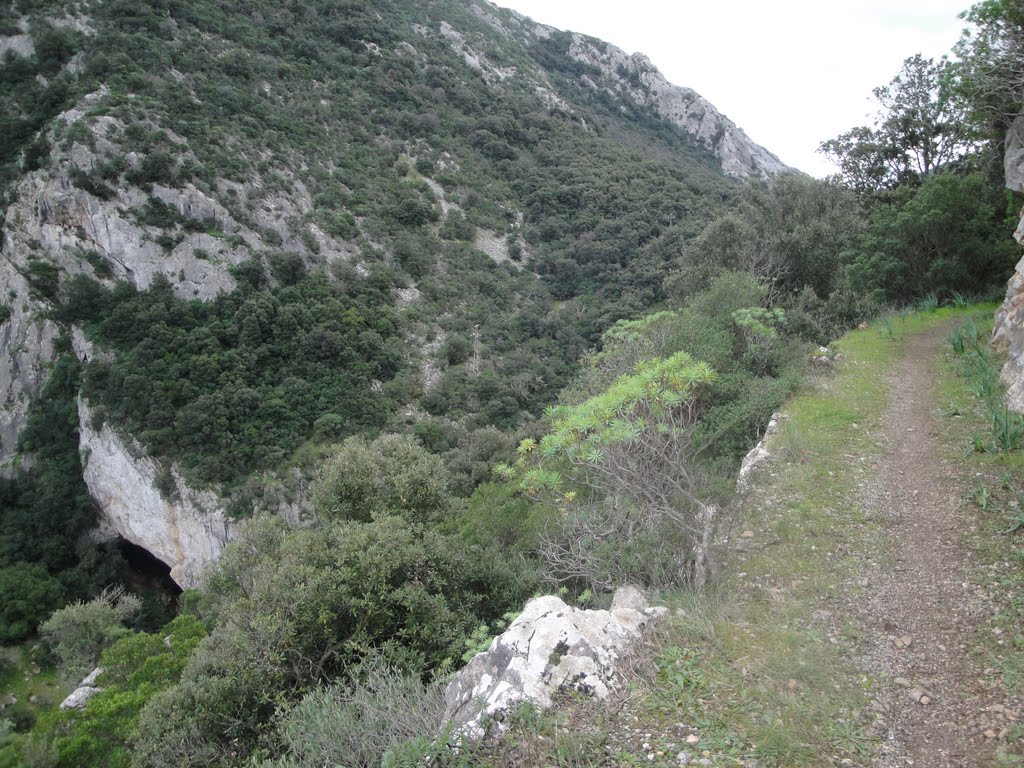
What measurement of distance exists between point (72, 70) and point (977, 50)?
48.1m

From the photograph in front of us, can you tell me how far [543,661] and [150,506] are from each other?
28012mm

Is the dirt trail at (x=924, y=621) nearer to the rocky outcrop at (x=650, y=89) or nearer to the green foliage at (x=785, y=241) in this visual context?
the green foliage at (x=785, y=241)

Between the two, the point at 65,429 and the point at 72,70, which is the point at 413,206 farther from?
the point at 65,429

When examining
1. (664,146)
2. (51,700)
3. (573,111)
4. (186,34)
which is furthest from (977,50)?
(664,146)

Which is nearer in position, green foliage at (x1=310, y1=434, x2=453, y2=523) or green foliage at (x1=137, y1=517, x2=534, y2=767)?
green foliage at (x1=137, y1=517, x2=534, y2=767)

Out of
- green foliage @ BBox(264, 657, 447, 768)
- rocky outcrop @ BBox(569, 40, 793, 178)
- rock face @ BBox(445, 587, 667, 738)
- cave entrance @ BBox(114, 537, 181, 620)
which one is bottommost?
cave entrance @ BBox(114, 537, 181, 620)

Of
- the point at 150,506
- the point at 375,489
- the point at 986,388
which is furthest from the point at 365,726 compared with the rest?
the point at 150,506

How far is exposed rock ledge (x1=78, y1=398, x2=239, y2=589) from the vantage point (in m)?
24.5

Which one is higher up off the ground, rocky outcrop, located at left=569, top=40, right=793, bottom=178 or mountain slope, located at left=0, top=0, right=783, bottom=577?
rocky outcrop, located at left=569, top=40, right=793, bottom=178

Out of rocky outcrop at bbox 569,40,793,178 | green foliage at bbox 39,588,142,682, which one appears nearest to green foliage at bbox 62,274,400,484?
green foliage at bbox 39,588,142,682

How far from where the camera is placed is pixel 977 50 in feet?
33.1

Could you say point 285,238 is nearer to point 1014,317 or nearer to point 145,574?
point 145,574

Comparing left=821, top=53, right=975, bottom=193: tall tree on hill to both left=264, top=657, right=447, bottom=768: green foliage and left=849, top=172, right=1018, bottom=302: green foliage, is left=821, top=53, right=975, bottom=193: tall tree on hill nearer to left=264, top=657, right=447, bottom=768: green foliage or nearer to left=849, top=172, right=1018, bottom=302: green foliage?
left=849, top=172, right=1018, bottom=302: green foliage

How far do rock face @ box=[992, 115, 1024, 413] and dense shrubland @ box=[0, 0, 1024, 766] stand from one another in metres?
0.86
